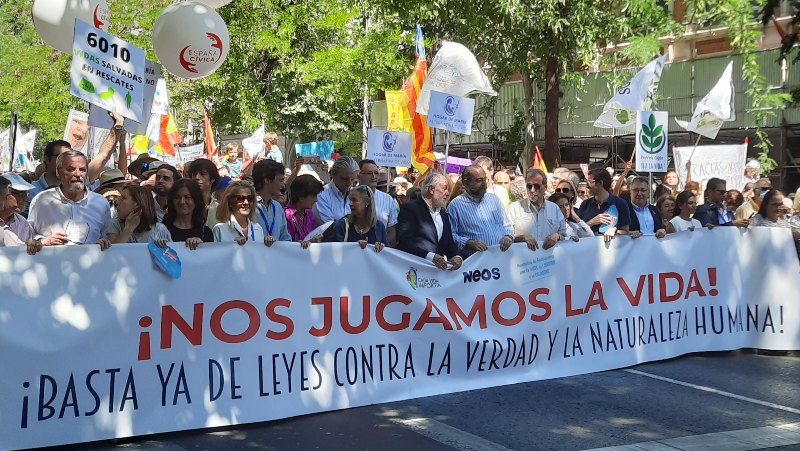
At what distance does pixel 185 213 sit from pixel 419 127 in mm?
7386

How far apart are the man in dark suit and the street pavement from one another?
1.15 m

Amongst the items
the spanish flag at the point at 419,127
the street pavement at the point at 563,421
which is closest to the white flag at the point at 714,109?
the spanish flag at the point at 419,127

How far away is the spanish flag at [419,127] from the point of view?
1394cm

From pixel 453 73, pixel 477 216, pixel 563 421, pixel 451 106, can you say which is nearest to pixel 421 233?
pixel 477 216

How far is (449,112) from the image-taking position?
12398mm

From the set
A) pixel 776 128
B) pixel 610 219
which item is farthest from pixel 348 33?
pixel 610 219

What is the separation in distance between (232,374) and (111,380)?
2.69ft

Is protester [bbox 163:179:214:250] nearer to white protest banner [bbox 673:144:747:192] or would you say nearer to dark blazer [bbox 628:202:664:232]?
dark blazer [bbox 628:202:664:232]

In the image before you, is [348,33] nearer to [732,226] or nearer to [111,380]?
[732,226]

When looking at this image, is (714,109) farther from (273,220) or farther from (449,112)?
(273,220)

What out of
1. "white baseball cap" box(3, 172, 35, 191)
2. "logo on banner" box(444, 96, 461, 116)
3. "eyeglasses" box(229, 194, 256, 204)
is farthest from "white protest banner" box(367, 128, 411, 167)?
"white baseball cap" box(3, 172, 35, 191)

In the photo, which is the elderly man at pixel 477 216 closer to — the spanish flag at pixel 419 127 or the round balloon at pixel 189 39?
the round balloon at pixel 189 39

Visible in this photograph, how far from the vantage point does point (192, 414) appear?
6730 mm

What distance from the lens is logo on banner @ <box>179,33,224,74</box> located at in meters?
10.5
